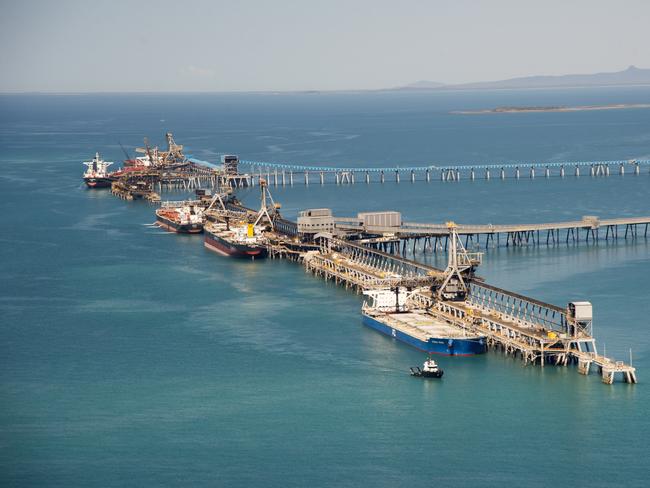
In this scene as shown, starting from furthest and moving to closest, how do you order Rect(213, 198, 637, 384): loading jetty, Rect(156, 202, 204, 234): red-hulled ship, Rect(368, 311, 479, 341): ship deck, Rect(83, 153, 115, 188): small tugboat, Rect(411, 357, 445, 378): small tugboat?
Rect(83, 153, 115, 188): small tugboat → Rect(156, 202, 204, 234): red-hulled ship → Rect(368, 311, 479, 341): ship deck → Rect(213, 198, 637, 384): loading jetty → Rect(411, 357, 445, 378): small tugboat

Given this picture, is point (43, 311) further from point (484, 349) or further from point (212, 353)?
point (484, 349)

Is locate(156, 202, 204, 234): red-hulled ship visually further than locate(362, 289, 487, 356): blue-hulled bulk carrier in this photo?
Yes

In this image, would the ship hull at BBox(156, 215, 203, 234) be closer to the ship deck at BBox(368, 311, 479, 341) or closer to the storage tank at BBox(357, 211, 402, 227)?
the storage tank at BBox(357, 211, 402, 227)

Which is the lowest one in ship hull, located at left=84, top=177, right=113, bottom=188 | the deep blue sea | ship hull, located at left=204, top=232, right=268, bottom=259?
the deep blue sea

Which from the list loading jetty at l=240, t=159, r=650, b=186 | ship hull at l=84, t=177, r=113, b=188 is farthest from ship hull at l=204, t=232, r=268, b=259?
ship hull at l=84, t=177, r=113, b=188

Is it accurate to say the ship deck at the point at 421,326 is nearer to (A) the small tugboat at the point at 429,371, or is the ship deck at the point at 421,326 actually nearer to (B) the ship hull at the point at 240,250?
(A) the small tugboat at the point at 429,371

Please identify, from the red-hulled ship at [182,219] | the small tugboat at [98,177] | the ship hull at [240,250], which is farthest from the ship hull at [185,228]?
the small tugboat at [98,177]
